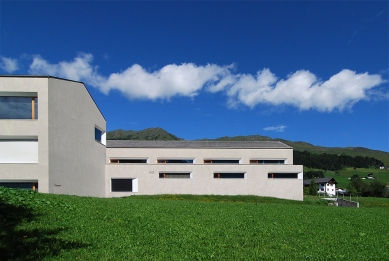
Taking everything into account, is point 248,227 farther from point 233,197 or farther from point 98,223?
point 233,197

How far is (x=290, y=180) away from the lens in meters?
32.2

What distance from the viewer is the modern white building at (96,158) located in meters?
19.4

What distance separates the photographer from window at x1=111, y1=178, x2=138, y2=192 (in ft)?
101

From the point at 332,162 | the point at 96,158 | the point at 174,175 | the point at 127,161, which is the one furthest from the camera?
the point at 332,162

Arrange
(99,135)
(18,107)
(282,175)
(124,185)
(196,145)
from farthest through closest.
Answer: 1. (196,145)
2. (282,175)
3. (124,185)
4. (99,135)
5. (18,107)

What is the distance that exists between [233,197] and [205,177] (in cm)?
401

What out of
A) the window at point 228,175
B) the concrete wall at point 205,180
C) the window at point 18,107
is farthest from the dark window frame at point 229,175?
the window at point 18,107

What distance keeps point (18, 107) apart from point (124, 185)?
45.9ft

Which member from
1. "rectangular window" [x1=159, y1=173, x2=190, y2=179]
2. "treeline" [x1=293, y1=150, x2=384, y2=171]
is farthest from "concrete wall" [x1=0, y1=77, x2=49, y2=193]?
"treeline" [x1=293, y1=150, x2=384, y2=171]

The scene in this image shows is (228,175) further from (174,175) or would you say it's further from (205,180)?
(174,175)

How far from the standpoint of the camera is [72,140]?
22.1 metres

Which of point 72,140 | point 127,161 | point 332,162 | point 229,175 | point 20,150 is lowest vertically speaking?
point 332,162

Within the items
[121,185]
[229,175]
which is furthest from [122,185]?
[229,175]

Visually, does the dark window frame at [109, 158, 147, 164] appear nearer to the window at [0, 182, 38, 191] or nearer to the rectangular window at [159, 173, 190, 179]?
the rectangular window at [159, 173, 190, 179]
